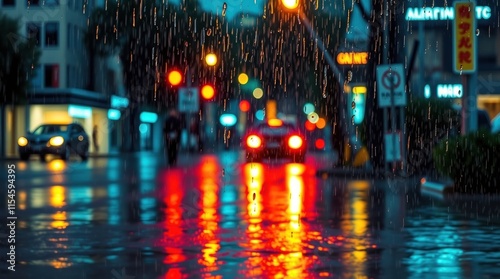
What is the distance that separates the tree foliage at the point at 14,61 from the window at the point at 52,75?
11.0m

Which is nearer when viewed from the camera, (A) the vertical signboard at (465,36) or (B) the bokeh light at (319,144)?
(A) the vertical signboard at (465,36)

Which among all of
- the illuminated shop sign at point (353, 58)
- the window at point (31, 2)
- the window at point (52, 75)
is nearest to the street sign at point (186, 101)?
the illuminated shop sign at point (353, 58)

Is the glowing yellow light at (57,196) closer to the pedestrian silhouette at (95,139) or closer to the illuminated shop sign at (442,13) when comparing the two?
the illuminated shop sign at (442,13)

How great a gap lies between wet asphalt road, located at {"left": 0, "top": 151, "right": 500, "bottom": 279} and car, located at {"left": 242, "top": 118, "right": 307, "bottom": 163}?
1908 centimetres

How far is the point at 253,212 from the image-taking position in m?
16.2

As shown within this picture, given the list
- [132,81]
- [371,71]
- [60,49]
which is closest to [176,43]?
[132,81]

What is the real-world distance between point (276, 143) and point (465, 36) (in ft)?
65.4

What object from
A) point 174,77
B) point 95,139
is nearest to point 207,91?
point 174,77

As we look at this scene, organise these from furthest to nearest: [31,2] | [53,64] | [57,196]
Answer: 1. [53,64]
2. [31,2]
3. [57,196]

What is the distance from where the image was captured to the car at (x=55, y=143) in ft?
163

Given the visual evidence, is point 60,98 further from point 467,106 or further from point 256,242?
point 256,242

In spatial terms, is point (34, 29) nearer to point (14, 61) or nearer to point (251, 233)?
point (14, 61)

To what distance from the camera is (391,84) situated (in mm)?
25344

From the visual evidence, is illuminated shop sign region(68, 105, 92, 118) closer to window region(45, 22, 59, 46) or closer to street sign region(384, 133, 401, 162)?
window region(45, 22, 59, 46)
